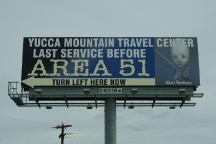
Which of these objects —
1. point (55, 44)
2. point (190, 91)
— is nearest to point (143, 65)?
point (190, 91)

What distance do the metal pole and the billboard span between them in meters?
1.53

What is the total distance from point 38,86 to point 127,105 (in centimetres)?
680

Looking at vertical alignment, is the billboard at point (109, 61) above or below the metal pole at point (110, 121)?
above

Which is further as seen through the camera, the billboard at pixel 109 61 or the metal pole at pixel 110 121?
the billboard at pixel 109 61

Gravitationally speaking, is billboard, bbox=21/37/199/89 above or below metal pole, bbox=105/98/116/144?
above

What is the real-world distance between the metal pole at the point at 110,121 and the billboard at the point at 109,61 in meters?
1.53

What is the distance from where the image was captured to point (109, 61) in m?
37.8

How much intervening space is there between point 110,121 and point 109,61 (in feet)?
14.5

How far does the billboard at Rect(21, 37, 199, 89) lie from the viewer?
3741cm

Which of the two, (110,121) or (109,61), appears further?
(109,61)

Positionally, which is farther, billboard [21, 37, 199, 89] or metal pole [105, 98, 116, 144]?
billboard [21, 37, 199, 89]

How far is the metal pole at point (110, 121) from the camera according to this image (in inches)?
1439

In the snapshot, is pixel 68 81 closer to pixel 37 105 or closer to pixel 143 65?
pixel 37 105

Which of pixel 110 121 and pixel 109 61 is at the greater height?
pixel 109 61
